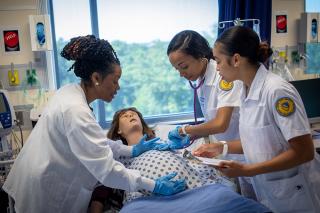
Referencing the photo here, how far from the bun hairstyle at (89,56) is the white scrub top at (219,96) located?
2.13 feet

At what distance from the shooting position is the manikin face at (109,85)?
1.53 m

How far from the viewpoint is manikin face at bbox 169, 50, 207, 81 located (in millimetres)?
1876

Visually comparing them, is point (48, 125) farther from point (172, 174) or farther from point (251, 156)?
point (251, 156)

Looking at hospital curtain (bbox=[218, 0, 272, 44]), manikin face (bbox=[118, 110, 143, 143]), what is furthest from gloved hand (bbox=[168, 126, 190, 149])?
hospital curtain (bbox=[218, 0, 272, 44])

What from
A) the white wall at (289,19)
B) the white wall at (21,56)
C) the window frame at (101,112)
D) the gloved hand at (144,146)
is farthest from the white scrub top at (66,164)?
the white wall at (289,19)

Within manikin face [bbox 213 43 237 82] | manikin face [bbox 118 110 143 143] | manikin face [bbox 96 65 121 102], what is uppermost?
manikin face [bbox 213 43 237 82]

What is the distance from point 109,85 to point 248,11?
6.24ft

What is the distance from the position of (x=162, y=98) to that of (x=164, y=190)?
168 centimetres

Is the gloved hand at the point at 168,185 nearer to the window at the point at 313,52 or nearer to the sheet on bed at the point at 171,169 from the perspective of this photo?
the sheet on bed at the point at 171,169

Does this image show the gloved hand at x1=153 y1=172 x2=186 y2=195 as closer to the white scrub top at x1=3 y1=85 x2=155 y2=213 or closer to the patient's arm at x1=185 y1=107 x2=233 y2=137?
the white scrub top at x1=3 y1=85 x2=155 y2=213

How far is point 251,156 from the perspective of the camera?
1527 mm

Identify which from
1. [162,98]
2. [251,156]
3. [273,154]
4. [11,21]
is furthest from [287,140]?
[11,21]

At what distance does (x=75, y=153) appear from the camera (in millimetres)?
1416

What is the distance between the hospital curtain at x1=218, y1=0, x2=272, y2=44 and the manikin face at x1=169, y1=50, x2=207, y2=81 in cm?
115
